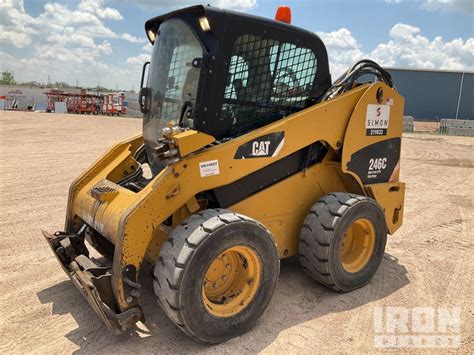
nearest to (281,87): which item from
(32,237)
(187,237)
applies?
(187,237)

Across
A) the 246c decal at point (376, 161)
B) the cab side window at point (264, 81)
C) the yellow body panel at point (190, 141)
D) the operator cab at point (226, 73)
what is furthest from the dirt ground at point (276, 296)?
the cab side window at point (264, 81)

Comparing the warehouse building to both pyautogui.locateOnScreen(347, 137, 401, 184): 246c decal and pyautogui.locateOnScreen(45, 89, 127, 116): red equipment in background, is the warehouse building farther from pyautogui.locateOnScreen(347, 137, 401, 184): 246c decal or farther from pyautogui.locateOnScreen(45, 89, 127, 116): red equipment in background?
pyautogui.locateOnScreen(347, 137, 401, 184): 246c decal

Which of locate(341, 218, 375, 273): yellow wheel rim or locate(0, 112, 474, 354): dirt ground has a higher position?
locate(341, 218, 375, 273): yellow wheel rim

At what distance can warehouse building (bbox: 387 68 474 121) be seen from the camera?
35.5 metres

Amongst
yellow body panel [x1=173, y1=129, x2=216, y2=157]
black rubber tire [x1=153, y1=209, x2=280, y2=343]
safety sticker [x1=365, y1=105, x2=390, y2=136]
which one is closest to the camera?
black rubber tire [x1=153, y1=209, x2=280, y2=343]

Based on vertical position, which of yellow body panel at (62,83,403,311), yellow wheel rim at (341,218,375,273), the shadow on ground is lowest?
the shadow on ground

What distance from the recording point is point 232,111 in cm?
374

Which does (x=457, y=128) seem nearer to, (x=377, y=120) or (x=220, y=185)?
(x=377, y=120)

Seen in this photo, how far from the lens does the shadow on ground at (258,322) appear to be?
3.21 m

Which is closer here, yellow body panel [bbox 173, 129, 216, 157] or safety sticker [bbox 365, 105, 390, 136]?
yellow body panel [bbox 173, 129, 216, 157]

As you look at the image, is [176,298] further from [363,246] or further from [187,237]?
[363,246]

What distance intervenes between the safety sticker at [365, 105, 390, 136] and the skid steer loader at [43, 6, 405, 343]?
0.06 ft

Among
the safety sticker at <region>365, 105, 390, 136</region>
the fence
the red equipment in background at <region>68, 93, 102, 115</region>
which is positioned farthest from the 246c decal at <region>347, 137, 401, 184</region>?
the red equipment in background at <region>68, 93, 102, 115</region>

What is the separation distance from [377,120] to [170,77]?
2.20m
